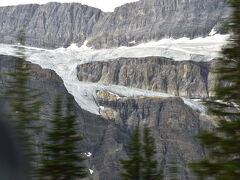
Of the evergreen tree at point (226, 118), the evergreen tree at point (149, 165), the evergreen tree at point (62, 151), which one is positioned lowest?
the evergreen tree at point (149, 165)

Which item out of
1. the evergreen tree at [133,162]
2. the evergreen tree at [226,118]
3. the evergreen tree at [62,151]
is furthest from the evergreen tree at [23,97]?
the evergreen tree at [133,162]

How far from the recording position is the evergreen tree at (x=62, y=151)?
11.6 m

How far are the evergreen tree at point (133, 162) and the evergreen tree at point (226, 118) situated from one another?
1175cm

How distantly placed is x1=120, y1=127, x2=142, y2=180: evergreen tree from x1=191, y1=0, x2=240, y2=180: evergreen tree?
1175 centimetres

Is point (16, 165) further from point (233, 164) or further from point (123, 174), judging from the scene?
point (123, 174)

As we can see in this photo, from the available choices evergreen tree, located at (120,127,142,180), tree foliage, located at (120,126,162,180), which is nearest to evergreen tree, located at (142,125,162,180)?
tree foliage, located at (120,126,162,180)

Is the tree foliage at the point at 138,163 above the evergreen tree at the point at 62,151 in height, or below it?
below

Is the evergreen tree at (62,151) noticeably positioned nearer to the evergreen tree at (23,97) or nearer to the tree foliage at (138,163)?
the evergreen tree at (23,97)

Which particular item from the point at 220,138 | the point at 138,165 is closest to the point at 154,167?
the point at 138,165

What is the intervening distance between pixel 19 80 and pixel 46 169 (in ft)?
7.09

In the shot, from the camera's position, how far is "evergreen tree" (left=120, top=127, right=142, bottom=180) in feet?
73.4

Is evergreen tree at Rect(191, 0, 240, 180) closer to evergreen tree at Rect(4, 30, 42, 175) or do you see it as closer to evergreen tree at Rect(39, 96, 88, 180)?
evergreen tree at Rect(4, 30, 42, 175)

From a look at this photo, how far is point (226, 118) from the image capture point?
33.4 feet

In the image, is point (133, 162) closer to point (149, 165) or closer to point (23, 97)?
point (149, 165)
